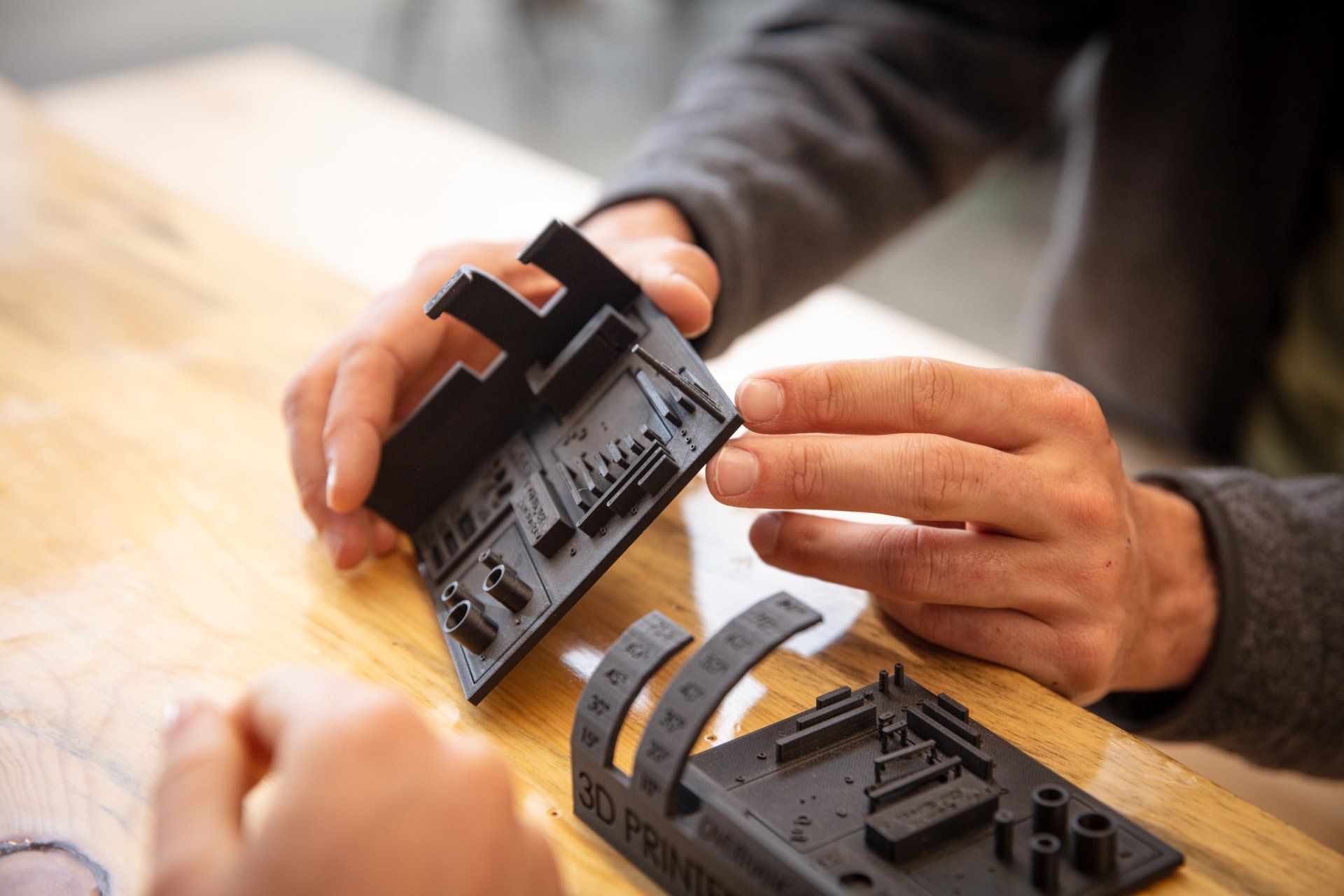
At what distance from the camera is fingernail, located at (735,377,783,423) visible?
60 cm

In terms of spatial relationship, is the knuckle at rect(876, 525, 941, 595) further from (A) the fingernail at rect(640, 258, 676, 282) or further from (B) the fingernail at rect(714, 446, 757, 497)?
(A) the fingernail at rect(640, 258, 676, 282)

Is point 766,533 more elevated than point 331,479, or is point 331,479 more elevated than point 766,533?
point 766,533

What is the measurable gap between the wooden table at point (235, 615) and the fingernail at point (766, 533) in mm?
34

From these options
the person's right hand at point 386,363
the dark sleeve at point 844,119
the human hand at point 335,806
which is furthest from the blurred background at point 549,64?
the human hand at point 335,806

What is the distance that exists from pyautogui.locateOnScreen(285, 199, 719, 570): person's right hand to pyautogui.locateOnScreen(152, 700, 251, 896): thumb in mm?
294

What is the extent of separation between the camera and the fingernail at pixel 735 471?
0.60 metres

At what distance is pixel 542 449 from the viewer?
0.69m

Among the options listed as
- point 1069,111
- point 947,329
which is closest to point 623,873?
point 947,329

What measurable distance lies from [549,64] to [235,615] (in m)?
3.71

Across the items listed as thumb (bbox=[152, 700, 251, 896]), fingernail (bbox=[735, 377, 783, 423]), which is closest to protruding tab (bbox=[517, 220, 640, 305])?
fingernail (bbox=[735, 377, 783, 423])

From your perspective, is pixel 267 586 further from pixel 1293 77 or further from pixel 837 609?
pixel 1293 77

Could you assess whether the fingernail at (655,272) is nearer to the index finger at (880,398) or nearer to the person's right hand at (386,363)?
the person's right hand at (386,363)

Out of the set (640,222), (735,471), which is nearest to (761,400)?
(735,471)

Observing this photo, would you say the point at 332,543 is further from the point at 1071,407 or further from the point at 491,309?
the point at 1071,407
